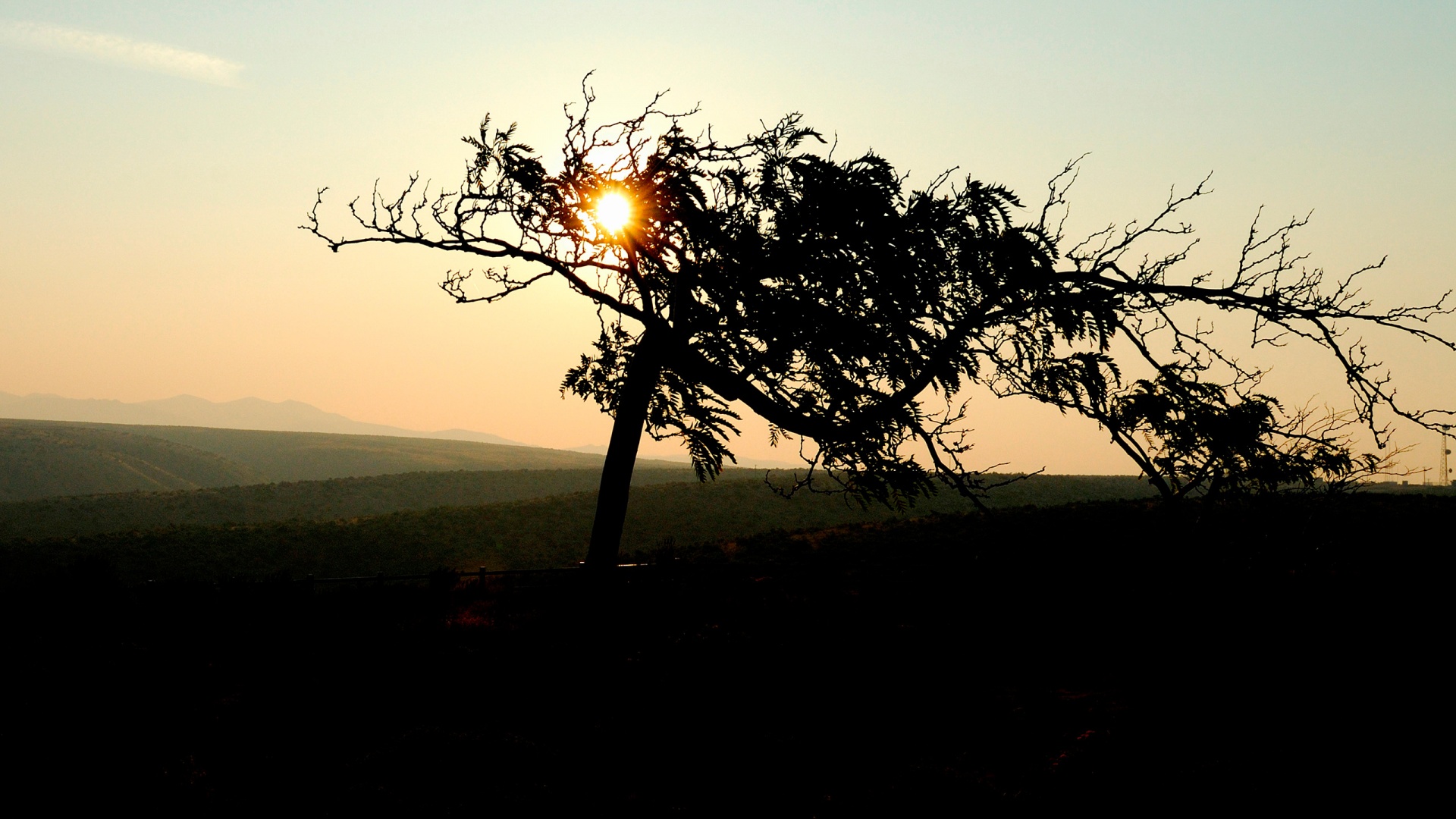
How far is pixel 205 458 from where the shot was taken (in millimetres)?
106750

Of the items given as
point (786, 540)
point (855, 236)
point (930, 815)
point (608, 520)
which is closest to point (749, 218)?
point (855, 236)

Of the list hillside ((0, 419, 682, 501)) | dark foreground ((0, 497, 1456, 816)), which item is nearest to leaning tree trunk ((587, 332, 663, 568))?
dark foreground ((0, 497, 1456, 816))

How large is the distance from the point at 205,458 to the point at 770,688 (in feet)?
371

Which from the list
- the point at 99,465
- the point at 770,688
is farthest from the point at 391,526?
the point at 99,465

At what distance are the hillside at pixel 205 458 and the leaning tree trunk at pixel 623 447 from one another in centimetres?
7176

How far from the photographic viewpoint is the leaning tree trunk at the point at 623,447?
1552 cm

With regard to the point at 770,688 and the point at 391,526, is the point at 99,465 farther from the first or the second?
the point at 770,688

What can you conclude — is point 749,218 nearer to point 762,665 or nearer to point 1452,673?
point 762,665

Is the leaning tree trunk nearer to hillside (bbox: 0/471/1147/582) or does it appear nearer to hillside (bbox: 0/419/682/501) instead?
hillside (bbox: 0/471/1147/582)

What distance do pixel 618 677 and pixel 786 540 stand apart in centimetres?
1313

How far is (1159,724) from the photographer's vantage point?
36.7 ft

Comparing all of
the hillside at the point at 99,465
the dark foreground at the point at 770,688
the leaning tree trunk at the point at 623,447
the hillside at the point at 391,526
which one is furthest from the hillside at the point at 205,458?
the leaning tree trunk at the point at 623,447

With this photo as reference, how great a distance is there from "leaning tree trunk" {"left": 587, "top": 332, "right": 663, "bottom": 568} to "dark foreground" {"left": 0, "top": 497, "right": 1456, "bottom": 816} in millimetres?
943

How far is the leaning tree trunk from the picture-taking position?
15.5m
